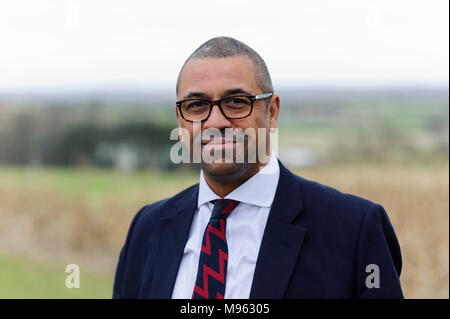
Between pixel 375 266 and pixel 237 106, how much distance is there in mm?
877

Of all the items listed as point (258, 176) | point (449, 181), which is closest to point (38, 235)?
point (449, 181)

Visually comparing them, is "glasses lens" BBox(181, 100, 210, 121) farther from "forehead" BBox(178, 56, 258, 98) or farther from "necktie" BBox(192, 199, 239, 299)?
"necktie" BBox(192, 199, 239, 299)

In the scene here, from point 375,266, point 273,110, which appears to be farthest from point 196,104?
point 375,266

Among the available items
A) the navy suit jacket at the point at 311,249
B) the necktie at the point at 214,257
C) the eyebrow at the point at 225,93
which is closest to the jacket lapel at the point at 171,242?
the navy suit jacket at the point at 311,249

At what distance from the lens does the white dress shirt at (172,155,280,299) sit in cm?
230

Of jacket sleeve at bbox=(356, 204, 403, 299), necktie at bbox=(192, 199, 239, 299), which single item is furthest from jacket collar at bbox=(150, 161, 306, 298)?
jacket sleeve at bbox=(356, 204, 403, 299)

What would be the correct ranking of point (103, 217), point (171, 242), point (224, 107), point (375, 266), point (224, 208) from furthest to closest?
1. point (103, 217)
2. point (171, 242)
3. point (224, 208)
4. point (224, 107)
5. point (375, 266)

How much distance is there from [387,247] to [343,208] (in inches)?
9.9

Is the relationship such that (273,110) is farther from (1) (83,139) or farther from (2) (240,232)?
(1) (83,139)

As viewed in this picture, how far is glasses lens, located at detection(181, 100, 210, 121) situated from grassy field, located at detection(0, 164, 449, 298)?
4.81 metres

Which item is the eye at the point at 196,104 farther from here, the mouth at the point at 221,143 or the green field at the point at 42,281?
the green field at the point at 42,281

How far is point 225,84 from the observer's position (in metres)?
2.29

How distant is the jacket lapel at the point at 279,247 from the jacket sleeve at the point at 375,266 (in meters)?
0.26
